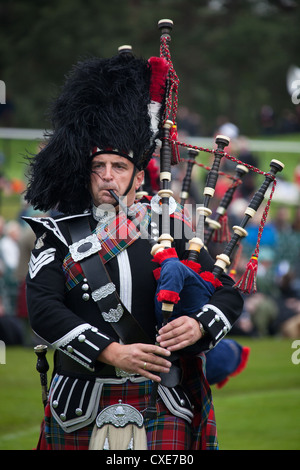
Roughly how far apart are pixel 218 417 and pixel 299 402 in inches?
36.2

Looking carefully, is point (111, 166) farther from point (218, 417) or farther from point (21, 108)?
point (21, 108)

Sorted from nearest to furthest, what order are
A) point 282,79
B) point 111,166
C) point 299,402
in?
point 111,166 < point 299,402 < point 282,79

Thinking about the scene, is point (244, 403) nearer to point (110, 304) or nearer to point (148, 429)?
point (148, 429)

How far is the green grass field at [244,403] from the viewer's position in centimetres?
600

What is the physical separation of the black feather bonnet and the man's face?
0.03 metres

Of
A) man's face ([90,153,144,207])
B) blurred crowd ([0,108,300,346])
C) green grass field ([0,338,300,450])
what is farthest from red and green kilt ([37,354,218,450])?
blurred crowd ([0,108,300,346])

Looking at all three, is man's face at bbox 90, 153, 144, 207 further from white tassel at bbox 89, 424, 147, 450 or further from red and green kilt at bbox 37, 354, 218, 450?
white tassel at bbox 89, 424, 147, 450

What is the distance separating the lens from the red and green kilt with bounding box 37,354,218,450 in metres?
3.15

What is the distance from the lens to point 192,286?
3.16m

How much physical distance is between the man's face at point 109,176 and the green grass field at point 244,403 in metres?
2.97

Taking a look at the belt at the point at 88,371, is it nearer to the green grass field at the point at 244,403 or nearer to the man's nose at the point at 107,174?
the man's nose at the point at 107,174

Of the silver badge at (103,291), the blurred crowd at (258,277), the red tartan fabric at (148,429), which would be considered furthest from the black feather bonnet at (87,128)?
the blurred crowd at (258,277)

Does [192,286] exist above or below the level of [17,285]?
below
